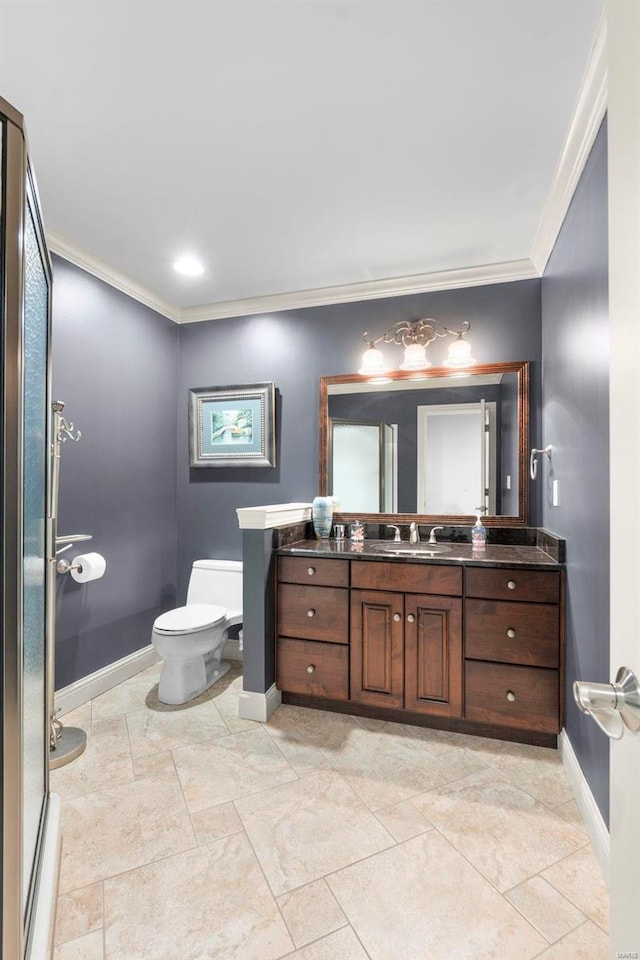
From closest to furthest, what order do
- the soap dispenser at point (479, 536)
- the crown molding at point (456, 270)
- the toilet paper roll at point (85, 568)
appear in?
the crown molding at point (456, 270), the toilet paper roll at point (85, 568), the soap dispenser at point (479, 536)

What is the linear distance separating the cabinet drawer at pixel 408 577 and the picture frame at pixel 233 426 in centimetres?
116

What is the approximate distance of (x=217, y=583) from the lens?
3.11 m

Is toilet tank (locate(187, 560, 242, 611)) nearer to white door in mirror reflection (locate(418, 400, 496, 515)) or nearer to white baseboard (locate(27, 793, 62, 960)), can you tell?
white door in mirror reflection (locate(418, 400, 496, 515))

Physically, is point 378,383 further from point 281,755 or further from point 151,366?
point 281,755

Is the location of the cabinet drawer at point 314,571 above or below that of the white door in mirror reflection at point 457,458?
below

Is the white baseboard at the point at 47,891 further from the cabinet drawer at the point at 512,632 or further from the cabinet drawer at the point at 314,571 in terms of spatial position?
the cabinet drawer at the point at 512,632

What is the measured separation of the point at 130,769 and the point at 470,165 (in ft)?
9.58

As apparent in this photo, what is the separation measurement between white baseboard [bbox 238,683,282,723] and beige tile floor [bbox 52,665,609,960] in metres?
0.08

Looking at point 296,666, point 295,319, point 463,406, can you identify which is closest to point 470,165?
point 463,406

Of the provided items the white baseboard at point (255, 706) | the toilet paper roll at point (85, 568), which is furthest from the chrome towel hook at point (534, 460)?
the toilet paper roll at point (85, 568)

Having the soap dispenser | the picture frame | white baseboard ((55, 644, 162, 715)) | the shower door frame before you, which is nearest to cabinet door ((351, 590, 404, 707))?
the soap dispenser

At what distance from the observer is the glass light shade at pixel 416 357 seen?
2824 mm

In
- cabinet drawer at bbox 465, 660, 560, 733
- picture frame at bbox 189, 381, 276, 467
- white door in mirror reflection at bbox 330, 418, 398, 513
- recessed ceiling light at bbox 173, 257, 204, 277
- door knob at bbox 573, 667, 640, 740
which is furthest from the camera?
picture frame at bbox 189, 381, 276, 467

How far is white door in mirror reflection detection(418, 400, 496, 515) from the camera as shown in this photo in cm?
276
